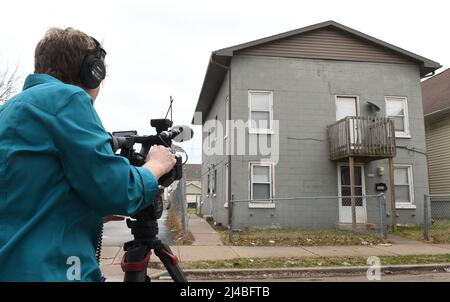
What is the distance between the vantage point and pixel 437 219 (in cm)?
1652

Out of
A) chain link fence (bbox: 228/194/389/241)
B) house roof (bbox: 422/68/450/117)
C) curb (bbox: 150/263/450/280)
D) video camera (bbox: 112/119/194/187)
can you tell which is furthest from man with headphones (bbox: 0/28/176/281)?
house roof (bbox: 422/68/450/117)

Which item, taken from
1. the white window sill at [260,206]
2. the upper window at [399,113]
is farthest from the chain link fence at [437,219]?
the white window sill at [260,206]

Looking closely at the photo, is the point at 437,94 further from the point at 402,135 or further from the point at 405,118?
the point at 402,135

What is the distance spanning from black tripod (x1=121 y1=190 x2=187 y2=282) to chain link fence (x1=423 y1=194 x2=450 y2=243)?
1126 cm

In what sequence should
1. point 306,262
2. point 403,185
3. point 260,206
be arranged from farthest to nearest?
1. point 403,185
2. point 260,206
3. point 306,262

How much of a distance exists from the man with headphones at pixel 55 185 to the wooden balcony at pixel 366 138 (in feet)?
43.9

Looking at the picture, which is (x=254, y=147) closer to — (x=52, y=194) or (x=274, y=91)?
(x=274, y=91)

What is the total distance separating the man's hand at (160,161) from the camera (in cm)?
150

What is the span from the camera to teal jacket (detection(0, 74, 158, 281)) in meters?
1.17

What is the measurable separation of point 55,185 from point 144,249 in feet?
1.96

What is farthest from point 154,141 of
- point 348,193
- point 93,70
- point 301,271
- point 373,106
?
point 373,106

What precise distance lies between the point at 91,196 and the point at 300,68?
49.8 ft

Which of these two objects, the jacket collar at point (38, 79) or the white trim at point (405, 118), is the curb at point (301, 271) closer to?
the jacket collar at point (38, 79)
